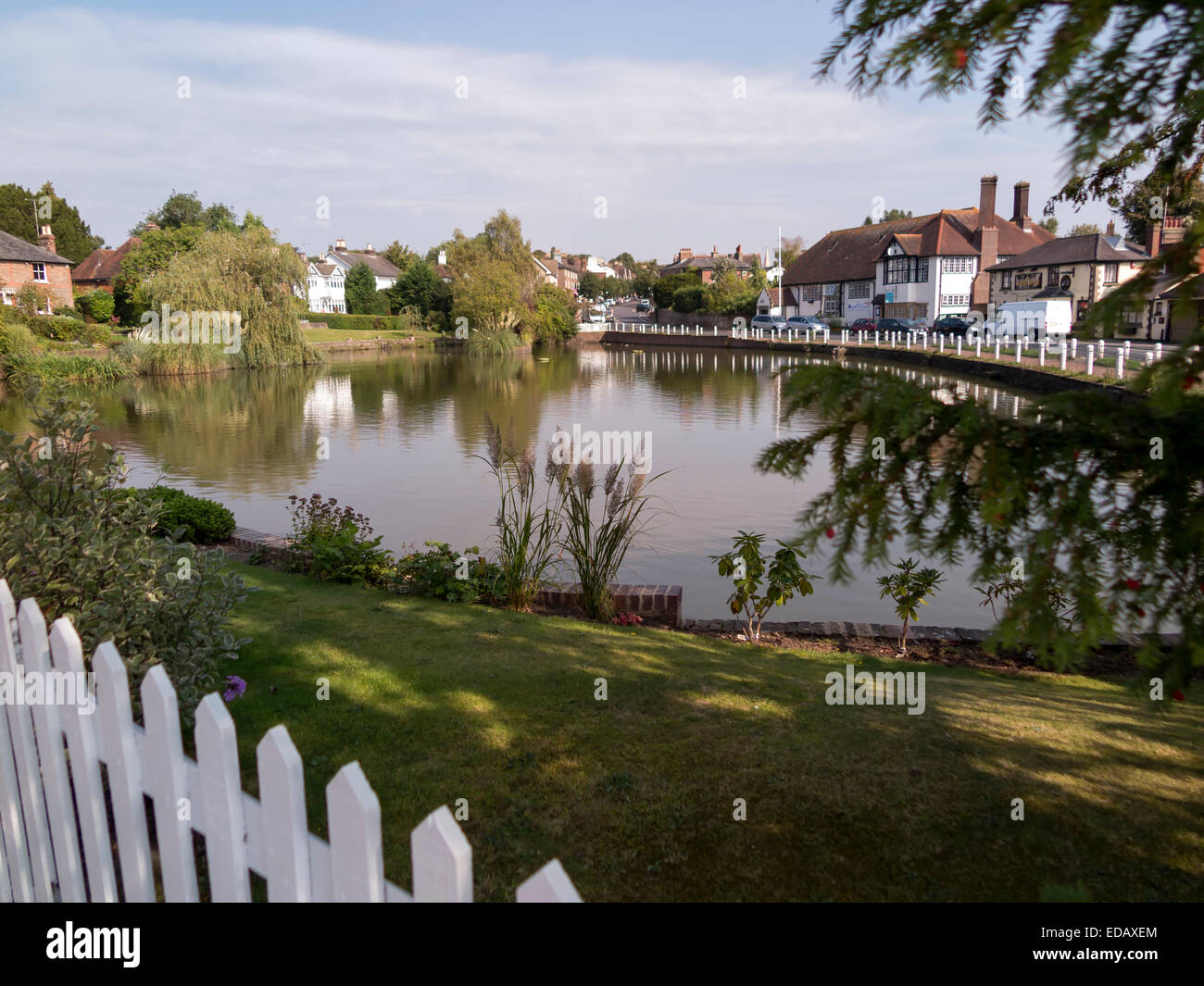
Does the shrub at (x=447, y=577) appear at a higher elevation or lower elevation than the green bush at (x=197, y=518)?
lower

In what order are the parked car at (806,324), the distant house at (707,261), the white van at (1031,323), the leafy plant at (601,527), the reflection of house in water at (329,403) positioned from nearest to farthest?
the leafy plant at (601,527) → the reflection of house in water at (329,403) → the white van at (1031,323) → the parked car at (806,324) → the distant house at (707,261)

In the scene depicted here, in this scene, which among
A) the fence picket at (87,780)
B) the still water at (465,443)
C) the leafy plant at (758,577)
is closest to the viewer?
the fence picket at (87,780)

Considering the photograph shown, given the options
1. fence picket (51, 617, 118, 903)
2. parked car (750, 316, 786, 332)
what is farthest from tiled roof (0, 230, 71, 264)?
fence picket (51, 617, 118, 903)

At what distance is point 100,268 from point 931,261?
67929mm

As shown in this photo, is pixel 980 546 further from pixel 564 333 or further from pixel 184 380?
pixel 564 333

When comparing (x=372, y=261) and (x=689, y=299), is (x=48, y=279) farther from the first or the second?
(x=689, y=299)

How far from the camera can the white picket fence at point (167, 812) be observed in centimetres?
189

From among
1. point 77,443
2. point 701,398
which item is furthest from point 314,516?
point 701,398

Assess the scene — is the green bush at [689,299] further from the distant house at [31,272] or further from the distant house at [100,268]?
the distant house at [31,272]

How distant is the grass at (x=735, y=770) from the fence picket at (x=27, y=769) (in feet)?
3.91

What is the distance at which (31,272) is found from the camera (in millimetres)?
52844

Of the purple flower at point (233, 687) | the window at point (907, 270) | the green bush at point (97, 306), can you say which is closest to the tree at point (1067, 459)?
the purple flower at point (233, 687)
